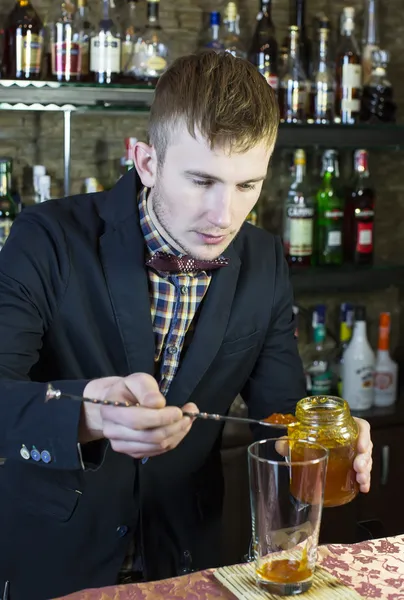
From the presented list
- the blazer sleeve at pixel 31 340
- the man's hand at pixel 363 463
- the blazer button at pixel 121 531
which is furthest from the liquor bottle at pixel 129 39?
the man's hand at pixel 363 463

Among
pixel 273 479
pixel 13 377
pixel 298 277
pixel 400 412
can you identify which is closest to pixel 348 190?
pixel 298 277

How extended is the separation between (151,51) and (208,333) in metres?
1.23

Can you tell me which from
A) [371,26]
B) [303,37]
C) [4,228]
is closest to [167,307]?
[4,228]

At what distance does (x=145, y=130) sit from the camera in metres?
2.79

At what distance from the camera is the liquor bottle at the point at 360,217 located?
2879mm

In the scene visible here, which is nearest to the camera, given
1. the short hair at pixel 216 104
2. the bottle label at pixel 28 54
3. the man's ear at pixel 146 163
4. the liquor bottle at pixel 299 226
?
the short hair at pixel 216 104

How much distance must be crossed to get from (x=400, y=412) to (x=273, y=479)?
1.81 metres

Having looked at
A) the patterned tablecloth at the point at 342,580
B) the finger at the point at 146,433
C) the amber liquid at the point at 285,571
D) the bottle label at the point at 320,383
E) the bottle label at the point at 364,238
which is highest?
the finger at the point at 146,433

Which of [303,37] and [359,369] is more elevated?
[303,37]

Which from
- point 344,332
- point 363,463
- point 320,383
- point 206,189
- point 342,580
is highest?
point 206,189

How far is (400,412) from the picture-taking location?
284 centimetres

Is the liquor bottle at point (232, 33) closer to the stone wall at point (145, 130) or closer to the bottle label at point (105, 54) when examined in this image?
the stone wall at point (145, 130)

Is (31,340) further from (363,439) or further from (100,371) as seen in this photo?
(363,439)

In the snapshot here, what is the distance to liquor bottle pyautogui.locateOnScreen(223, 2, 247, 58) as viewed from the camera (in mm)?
2697
